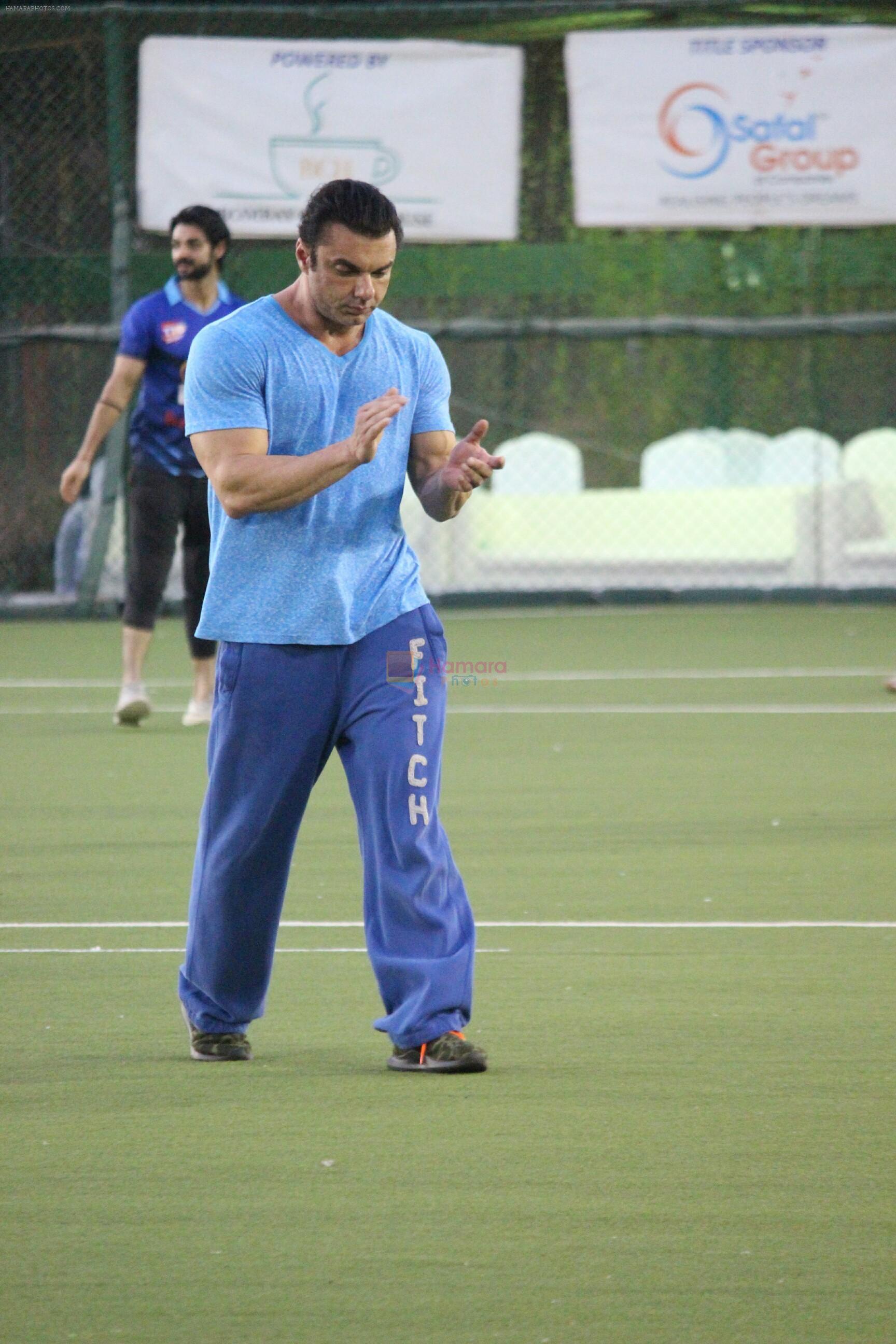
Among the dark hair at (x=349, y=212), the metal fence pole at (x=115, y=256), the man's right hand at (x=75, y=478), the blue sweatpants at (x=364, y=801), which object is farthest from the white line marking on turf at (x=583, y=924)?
the metal fence pole at (x=115, y=256)

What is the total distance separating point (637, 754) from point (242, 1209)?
556cm

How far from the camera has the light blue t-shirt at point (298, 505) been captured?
4164 millimetres

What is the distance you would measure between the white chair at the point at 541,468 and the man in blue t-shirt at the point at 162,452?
6568mm

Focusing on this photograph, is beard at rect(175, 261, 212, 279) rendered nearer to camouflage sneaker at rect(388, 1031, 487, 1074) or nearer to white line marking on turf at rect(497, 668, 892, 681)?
white line marking on turf at rect(497, 668, 892, 681)

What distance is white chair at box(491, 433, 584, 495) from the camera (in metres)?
15.9

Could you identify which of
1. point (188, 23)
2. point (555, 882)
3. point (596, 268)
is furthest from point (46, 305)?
point (555, 882)

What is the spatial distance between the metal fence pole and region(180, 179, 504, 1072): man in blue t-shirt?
10765 millimetres

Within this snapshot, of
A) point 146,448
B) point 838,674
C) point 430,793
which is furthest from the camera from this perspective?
point 838,674

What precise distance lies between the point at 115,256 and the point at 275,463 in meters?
11.1

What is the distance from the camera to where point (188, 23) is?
1599 cm

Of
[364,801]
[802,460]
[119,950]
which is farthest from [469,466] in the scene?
[802,460]

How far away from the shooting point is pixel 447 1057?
4.23 meters

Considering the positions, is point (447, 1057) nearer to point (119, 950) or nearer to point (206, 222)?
point (119, 950)

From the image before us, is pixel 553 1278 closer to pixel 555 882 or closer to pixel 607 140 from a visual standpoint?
pixel 555 882
